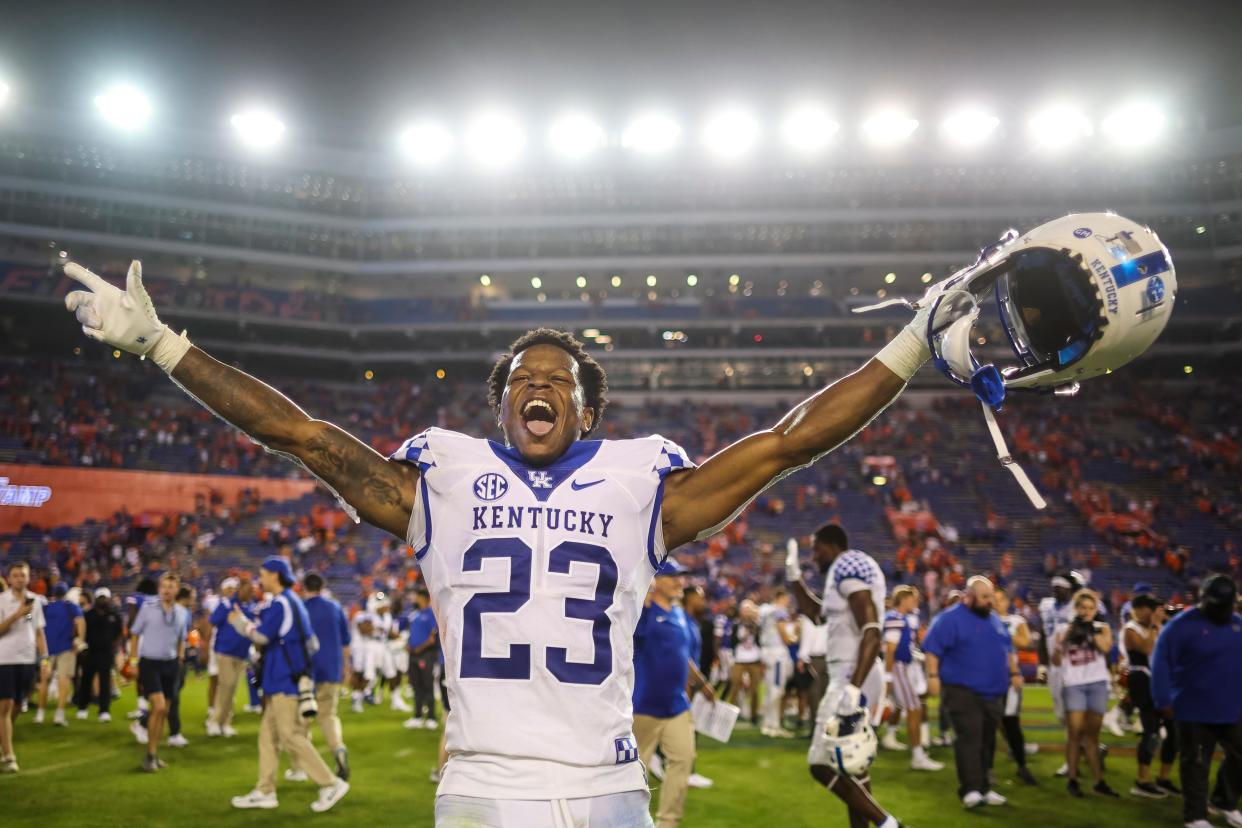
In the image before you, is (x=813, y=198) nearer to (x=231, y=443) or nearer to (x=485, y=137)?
(x=485, y=137)

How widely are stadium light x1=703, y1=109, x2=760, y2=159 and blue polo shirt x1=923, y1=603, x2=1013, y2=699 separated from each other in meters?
38.1

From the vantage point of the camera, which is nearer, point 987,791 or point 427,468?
point 427,468

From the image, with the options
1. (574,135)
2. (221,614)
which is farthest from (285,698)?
(574,135)

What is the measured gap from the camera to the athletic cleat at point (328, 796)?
326 inches

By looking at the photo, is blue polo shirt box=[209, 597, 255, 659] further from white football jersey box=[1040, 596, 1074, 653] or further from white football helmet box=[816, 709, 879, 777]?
white football jersey box=[1040, 596, 1074, 653]

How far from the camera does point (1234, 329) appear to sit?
Result: 39531 millimetres

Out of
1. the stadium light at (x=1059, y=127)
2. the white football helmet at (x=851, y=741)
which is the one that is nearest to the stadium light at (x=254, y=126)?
the stadium light at (x=1059, y=127)

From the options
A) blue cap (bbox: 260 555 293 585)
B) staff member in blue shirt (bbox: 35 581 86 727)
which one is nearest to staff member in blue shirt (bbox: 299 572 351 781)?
blue cap (bbox: 260 555 293 585)

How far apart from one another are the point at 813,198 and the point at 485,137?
15.6m

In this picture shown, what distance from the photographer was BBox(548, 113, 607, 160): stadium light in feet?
147

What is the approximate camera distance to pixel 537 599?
2.54 metres

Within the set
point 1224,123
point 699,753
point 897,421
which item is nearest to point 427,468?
point 699,753

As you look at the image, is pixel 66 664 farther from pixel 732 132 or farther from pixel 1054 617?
pixel 732 132

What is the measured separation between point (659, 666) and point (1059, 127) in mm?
42883
